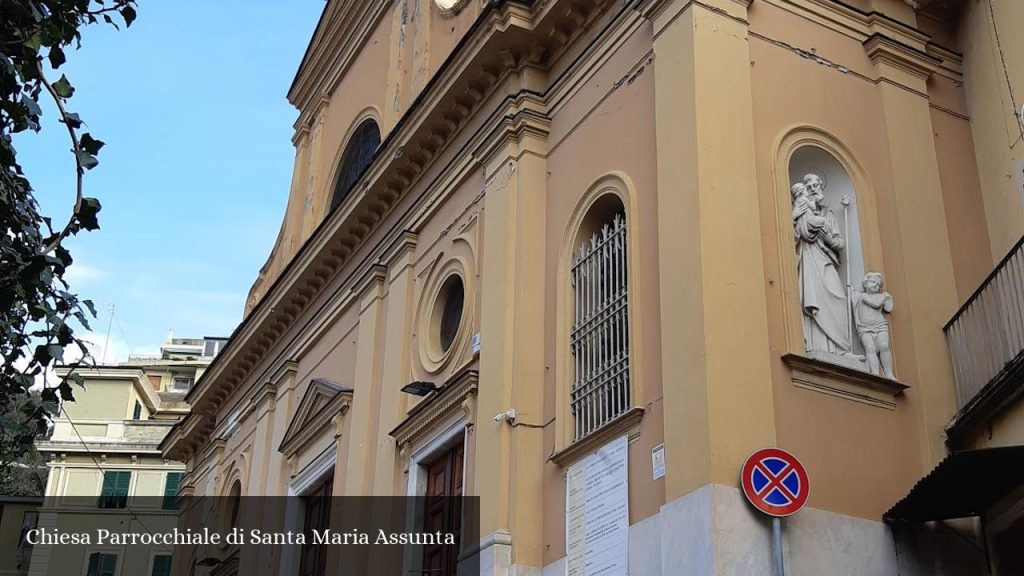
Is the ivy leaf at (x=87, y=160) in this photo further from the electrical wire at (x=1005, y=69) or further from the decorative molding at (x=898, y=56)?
the electrical wire at (x=1005, y=69)

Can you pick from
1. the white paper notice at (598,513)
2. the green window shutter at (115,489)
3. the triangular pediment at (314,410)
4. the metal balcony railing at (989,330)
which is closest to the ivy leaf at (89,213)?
the white paper notice at (598,513)

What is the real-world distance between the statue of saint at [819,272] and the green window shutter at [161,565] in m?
32.9

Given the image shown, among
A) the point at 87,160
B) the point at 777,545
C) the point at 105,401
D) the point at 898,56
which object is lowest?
the point at 777,545

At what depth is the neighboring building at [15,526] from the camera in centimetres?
3809

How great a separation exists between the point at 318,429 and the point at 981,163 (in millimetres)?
9364

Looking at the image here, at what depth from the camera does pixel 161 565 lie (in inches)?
1566

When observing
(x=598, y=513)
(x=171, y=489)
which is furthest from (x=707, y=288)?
(x=171, y=489)

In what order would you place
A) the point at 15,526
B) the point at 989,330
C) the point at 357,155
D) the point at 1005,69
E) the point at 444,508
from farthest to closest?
the point at 15,526
the point at 357,155
the point at 444,508
the point at 1005,69
the point at 989,330

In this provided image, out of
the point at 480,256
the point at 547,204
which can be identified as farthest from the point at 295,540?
the point at 547,204

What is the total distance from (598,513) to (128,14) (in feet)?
17.9

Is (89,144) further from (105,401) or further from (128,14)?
(105,401)

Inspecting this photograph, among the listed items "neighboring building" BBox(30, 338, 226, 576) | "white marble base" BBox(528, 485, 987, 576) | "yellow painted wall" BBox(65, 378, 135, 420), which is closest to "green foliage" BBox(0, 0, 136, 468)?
"white marble base" BBox(528, 485, 987, 576)

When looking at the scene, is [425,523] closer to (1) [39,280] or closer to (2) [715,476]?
(2) [715,476]

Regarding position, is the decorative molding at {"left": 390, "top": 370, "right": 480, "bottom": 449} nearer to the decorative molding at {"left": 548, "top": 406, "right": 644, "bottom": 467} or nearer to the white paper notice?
the decorative molding at {"left": 548, "top": 406, "right": 644, "bottom": 467}
